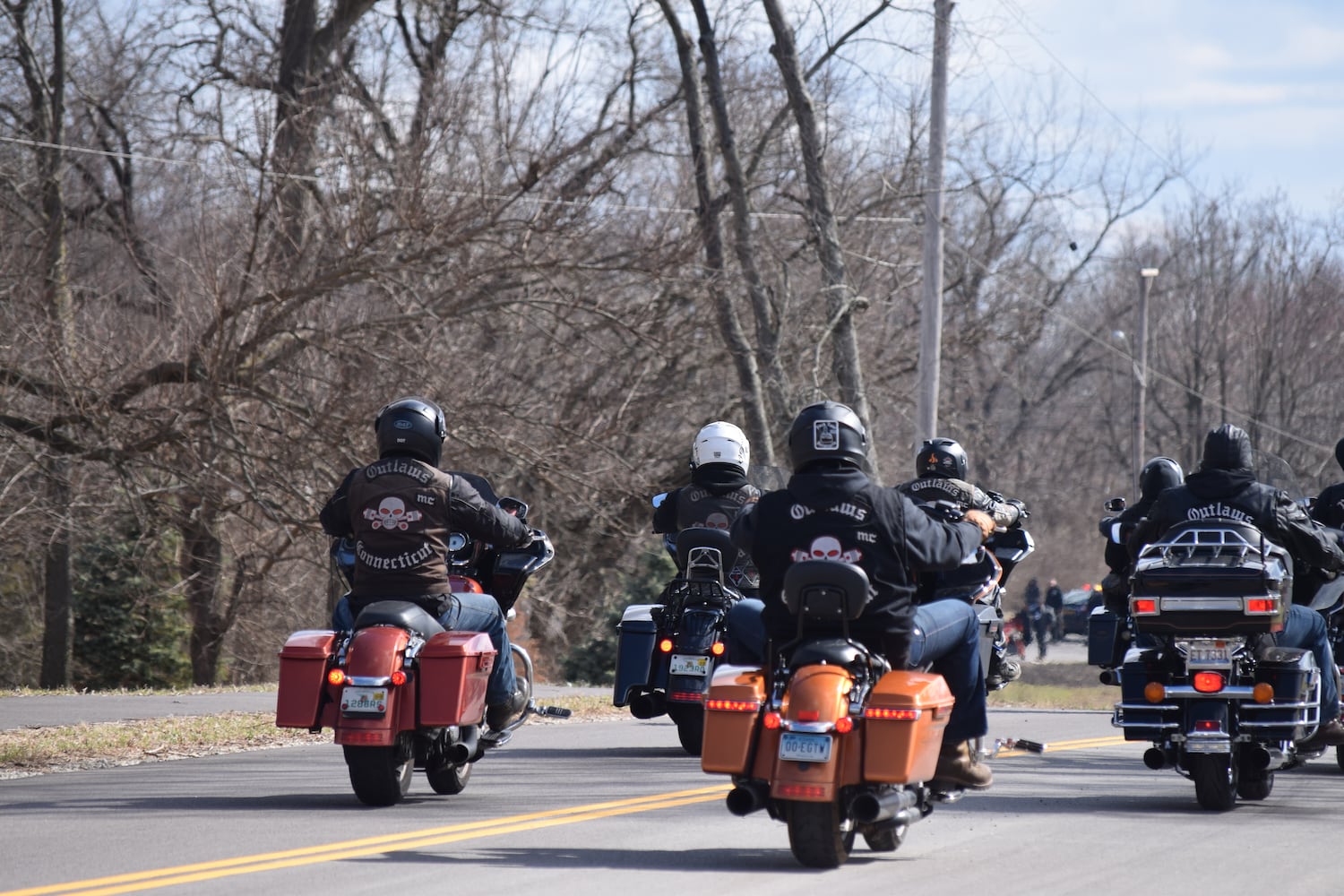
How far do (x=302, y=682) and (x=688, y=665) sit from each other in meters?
3.28

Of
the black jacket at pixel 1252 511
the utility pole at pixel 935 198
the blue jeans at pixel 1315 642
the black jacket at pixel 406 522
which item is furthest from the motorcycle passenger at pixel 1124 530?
the utility pole at pixel 935 198

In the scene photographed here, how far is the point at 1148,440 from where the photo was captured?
5772 centimetres

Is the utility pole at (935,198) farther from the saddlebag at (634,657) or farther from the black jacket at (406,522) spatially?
the black jacket at (406,522)

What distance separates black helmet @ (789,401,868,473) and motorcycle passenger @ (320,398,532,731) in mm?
2080

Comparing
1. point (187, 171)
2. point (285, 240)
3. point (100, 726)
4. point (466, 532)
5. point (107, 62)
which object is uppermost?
point (107, 62)

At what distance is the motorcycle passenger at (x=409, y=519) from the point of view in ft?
27.2

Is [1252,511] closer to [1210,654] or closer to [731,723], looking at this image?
[1210,654]

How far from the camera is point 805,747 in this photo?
632 cm

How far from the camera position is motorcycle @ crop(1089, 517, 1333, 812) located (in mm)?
8594

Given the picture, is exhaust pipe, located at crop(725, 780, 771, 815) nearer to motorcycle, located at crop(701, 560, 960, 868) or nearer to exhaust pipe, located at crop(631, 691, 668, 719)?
motorcycle, located at crop(701, 560, 960, 868)

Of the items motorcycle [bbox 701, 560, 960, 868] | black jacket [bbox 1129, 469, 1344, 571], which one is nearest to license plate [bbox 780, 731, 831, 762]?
motorcycle [bbox 701, 560, 960, 868]

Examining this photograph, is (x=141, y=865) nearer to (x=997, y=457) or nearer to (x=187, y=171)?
(x=187, y=171)

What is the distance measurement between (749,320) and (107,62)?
35.8 feet

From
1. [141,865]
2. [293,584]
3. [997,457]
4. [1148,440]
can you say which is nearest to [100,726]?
[141,865]
